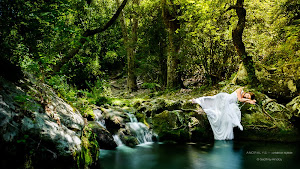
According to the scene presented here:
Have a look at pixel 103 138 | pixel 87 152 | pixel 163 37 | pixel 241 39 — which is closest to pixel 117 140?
pixel 103 138

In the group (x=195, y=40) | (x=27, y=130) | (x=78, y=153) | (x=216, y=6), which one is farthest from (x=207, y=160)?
(x=195, y=40)

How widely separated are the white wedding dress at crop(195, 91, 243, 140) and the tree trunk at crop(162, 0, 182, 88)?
4.99 metres

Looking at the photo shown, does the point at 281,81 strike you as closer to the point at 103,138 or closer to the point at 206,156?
the point at 206,156

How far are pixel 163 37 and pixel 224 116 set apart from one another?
28.0ft

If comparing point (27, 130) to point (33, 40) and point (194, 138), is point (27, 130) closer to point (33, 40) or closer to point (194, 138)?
point (33, 40)

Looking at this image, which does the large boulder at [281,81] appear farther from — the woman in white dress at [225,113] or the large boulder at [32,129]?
the large boulder at [32,129]

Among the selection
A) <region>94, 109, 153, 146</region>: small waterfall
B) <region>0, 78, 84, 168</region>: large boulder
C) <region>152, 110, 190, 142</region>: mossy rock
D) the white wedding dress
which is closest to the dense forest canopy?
<region>0, 78, 84, 168</region>: large boulder

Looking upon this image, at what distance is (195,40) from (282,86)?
17.6 feet

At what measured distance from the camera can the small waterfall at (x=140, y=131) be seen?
7970 mm

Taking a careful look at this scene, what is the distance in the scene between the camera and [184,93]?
504 inches

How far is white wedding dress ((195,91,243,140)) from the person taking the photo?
808 cm

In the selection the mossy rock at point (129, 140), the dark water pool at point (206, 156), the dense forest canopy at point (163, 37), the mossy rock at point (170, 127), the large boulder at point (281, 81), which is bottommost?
the dark water pool at point (206, 156)

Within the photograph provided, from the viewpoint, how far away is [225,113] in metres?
8.27

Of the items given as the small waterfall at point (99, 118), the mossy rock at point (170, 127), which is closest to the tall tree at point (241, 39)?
the mossy rock at point (170, 127)
